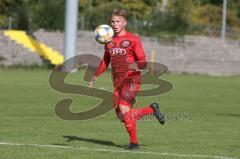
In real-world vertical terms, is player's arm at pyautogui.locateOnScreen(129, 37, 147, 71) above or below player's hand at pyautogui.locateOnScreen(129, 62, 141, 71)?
above

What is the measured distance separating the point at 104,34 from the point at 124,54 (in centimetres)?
51

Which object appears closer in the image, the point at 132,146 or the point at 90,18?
the point at 132,146

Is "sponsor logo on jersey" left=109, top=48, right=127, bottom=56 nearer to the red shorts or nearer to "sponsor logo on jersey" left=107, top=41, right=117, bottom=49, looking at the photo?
"sponsor logo on jersey" left=107, top=41, right=117, bottom=49

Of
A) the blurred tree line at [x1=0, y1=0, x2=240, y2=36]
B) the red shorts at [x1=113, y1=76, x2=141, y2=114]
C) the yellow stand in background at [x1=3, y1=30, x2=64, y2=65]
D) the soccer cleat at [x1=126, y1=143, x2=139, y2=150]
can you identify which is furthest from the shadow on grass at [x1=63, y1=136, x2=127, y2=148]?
the blurred tree line at [x1=0, y1=0, x2=240, y2=36]

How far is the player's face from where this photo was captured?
11.1 metres

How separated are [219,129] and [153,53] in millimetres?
30104

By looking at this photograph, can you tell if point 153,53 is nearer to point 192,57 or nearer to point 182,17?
point 192,57

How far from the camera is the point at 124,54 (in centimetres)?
1128

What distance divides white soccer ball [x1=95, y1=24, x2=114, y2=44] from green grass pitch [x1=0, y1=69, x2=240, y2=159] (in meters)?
1.73

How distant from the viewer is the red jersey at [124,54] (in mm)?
11180

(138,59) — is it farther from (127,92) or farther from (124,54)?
(127,92)

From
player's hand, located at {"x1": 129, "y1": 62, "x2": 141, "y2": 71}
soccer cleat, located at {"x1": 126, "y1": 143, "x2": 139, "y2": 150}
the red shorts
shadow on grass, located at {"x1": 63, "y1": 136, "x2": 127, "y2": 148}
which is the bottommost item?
shadow on grass, located at {"x1": 63, "y1": 136, "x2": 127, "y2": 148}

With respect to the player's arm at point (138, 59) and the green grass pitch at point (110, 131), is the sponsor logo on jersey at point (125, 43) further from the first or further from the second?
the green grass pitch at point (110, 131)

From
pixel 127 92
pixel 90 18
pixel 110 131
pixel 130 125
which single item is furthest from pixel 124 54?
pixel 90 18
